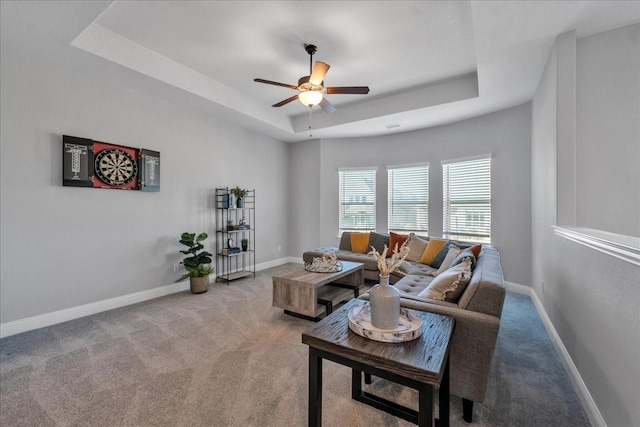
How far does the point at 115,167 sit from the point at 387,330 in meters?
3.95

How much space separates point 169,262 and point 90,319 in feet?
3.83

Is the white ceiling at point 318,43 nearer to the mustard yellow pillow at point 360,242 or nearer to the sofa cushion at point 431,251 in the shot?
the sofa cushion at point 431,251

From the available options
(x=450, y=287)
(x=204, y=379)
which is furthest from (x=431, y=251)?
(x=204, y=379)

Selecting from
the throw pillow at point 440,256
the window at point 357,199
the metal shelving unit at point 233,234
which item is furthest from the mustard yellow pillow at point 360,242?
the metal shelving unit at point 233,234

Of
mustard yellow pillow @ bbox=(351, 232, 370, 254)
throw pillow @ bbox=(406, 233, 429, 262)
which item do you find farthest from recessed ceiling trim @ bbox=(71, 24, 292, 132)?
throw pillow @ bbox=(406, 233, 429, 262)

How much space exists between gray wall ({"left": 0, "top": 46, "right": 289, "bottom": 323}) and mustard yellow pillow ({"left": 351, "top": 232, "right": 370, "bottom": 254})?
103 inches

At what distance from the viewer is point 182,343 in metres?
2.65

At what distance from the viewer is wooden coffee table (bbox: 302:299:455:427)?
1.13 meters

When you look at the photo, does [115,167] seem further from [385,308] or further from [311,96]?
[385,308]

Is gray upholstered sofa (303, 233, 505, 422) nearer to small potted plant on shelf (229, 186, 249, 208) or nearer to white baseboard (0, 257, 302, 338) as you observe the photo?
white baseboard (0, 257, 302, 338)

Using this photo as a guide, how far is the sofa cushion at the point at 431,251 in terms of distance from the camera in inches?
166

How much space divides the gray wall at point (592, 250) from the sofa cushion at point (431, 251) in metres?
1.21

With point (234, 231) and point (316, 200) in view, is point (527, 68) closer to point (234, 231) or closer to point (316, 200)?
point (316, 200)

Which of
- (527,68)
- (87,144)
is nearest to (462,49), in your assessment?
(527,68)
